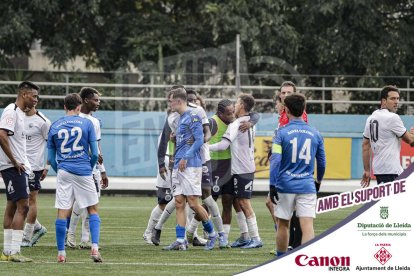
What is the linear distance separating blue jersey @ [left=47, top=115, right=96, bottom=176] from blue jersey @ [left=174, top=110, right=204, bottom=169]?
1.86 meters

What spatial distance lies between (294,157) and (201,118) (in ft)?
10.7

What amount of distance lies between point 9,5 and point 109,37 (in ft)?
11.6

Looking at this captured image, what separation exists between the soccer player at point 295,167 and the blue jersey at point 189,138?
2865mm

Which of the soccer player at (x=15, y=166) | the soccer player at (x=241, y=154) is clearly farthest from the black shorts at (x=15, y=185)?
the soccer player at (x=241, y=154)

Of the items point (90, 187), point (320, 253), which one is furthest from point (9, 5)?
point (320, 253)

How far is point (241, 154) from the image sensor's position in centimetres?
1700

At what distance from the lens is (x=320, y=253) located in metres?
10.2

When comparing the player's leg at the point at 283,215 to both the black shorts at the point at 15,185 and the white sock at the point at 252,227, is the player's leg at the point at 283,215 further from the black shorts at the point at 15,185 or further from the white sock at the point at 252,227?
the white sock at the point at 252,227

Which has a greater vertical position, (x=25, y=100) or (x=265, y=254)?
(x=25, y=100)

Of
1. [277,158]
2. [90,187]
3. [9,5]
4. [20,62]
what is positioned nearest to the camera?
[277,158]

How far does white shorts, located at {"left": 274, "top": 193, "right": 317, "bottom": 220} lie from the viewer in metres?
12.8

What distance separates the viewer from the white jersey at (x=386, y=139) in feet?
53.8

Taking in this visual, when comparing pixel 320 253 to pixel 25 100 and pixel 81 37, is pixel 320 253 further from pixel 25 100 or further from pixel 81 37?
pixel 81 37

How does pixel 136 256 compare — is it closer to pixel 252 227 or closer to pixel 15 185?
pixel 15 185
